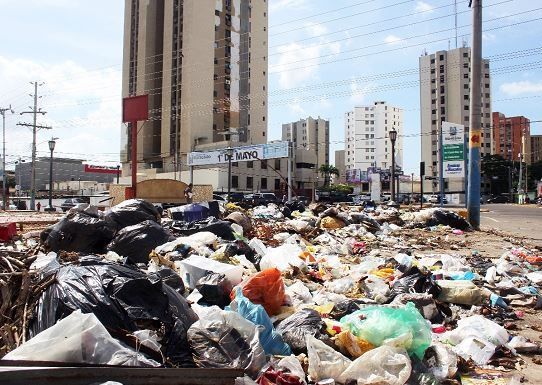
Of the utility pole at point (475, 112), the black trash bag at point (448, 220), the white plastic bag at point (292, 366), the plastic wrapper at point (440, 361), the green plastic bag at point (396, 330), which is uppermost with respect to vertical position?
the utility pole at point (475, 112)

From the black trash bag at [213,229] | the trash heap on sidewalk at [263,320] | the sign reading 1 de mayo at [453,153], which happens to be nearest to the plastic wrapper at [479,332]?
the trash heap on sidewalk at [263,320]

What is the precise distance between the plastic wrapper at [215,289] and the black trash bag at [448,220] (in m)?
10.8

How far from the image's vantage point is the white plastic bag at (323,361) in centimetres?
281

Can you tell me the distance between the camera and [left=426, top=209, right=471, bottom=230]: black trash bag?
523 inches

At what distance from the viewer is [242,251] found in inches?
240

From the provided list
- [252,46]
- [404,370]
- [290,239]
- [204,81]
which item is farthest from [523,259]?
[252,46]

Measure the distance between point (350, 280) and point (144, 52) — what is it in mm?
71873

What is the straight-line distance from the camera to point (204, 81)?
214 ft

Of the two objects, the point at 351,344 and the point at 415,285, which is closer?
the point at 351,344

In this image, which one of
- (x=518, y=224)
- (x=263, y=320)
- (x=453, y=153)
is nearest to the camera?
(x=263, y=320)

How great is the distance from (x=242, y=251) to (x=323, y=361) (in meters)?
3.32

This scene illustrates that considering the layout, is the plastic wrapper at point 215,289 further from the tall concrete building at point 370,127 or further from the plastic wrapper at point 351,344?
the tall concrete building at point 370,127

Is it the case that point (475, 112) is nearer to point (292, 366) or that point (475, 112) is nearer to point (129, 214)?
point (129, 214)

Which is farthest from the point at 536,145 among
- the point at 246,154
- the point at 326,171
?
the point at 246,154
